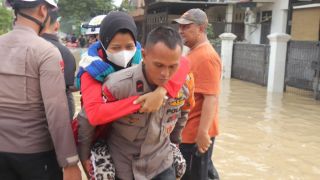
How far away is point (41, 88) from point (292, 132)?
6.21 m

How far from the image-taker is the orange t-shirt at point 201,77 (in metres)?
3.40

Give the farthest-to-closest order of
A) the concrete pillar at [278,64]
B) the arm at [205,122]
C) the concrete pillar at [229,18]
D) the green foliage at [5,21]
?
1. the concrete pillar at [229,18]
2. the green foliage at [5,21]
3. the concrete pillar at [278,64]
4. the arm at [205,122]

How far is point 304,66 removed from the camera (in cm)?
1191

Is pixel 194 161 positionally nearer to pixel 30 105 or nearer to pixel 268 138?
pixel 30 105

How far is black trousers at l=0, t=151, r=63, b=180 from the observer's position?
92.7 inches

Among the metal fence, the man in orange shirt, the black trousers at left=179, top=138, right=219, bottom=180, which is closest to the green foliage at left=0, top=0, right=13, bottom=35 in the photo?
the metal fence

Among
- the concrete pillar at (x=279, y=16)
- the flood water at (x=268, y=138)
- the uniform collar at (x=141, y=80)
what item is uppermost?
the concrete pillar at (x=279, y=16)

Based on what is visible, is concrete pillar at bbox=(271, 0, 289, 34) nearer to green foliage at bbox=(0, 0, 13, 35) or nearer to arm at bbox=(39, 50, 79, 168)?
green foliage at bbox=(0, 0, 13, 35)

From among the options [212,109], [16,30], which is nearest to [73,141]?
[16,30]

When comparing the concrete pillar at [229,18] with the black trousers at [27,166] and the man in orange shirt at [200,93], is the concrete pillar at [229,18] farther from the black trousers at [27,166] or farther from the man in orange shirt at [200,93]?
the black trousers at [27,166]

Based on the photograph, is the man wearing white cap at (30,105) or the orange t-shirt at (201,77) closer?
the man wearing white cap at (30,105)

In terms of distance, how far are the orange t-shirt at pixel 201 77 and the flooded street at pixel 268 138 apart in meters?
1.90

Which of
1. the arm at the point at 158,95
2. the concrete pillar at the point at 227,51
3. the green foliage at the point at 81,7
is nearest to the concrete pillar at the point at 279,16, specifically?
the concrete pillar at the point at 227,51

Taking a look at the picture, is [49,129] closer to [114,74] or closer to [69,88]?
[114,74]
